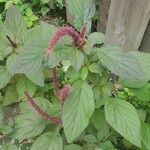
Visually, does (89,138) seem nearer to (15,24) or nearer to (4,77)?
(4,77)

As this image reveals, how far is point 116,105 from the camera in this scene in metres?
1.57

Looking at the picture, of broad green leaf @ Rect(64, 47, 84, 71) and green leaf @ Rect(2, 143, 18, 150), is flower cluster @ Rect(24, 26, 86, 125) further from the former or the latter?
green leaf @ Rect(2, 143, 18, 150)

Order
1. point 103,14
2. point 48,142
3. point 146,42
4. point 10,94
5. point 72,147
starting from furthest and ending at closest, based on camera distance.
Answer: point 103,14 < point 146,42 < point 10,94 < point 72,147 < point 48,142

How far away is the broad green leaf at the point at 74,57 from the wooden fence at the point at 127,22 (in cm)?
101

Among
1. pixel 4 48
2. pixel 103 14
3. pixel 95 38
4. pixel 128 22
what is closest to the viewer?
pixel 95 38

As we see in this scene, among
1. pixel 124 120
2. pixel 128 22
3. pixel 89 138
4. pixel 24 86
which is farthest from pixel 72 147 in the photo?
pixel 128 22

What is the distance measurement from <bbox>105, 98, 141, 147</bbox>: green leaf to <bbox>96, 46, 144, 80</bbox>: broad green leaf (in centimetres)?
28

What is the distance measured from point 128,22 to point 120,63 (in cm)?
118

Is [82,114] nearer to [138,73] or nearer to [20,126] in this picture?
[138,73]

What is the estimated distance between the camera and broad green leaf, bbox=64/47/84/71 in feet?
4.30

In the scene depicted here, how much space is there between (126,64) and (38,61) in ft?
0.94

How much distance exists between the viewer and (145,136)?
199cm

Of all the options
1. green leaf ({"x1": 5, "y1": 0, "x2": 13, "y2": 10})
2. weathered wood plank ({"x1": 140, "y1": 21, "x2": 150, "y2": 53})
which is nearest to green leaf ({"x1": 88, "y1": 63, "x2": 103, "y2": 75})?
weathered wood plank ({"x1": 140, "y1": 21, "x2": 150, "y2": 53})

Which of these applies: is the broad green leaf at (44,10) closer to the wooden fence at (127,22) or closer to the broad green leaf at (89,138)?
the wooden fence at (127,22)
